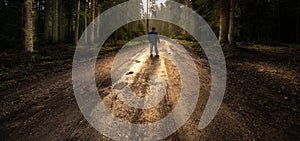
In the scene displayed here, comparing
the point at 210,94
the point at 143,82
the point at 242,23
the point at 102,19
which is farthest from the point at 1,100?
the point at 242,23

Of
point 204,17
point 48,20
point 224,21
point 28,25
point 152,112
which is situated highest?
point 204,17

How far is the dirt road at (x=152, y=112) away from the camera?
3404mm

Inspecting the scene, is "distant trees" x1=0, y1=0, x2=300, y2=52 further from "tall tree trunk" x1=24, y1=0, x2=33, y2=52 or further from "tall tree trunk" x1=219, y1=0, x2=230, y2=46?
"tall tree trunk" x1=24, y1=0, x2=33, y2=52

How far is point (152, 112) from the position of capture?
4.02m

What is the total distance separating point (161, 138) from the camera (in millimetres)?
3182

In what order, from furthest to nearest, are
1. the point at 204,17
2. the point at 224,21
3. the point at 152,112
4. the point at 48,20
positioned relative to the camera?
the point at 204,17 < the point at 48,20 < the point at 224,21 < the point at 152,112

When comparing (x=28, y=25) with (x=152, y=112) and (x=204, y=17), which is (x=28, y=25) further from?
(x=204, y=17)

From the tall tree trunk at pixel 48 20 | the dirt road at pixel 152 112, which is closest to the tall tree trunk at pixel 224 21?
the dirt road at pixel 152 112

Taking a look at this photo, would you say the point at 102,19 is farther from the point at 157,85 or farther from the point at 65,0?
the point at 157,85

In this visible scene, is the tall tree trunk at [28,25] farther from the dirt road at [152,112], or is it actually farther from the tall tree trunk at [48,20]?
the tall tree trunk at [48,20]

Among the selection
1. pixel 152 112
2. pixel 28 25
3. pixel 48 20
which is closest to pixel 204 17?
pixel 48 20

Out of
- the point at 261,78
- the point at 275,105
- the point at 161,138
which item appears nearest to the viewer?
the point at 161,138

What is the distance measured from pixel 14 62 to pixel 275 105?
11.4m

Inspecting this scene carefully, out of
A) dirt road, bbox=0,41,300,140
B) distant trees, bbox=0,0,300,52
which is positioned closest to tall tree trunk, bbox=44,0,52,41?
distant trees, bbox=0,0,300,52
